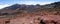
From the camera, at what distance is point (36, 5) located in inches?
615

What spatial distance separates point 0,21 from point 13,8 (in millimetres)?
5811

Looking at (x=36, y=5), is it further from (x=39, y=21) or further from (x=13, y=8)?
(x=39, y=21)

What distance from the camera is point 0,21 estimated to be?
32.6ft

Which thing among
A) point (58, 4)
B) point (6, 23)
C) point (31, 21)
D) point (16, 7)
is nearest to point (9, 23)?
point (6, 23)

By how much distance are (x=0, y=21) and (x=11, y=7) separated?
577 centimetres

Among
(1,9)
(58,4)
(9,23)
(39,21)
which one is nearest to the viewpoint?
(39,21)

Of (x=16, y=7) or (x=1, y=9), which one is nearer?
(x=1, y=9)

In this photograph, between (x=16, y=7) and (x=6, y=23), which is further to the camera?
(x=16, y=7)

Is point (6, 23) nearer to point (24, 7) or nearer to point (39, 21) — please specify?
point (39, 21)

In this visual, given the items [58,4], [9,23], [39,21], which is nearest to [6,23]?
[9,23]

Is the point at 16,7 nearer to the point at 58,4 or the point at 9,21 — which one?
the point at 58,4

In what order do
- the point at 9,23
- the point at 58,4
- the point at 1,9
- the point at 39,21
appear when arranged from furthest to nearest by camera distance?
1. the point at 58,4
2. the point at 1,9
3. the point at 9,23
4. the point at 39,21

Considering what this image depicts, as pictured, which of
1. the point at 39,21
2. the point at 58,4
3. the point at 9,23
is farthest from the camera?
the point at 58,4

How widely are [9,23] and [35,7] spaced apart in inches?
256
